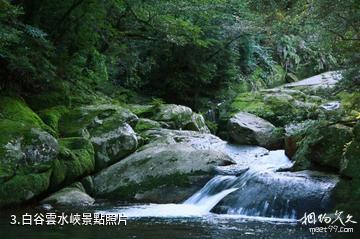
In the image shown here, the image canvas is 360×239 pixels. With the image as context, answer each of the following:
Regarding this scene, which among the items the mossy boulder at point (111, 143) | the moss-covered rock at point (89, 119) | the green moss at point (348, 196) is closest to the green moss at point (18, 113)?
the moss-covered rock at point (89, 119)

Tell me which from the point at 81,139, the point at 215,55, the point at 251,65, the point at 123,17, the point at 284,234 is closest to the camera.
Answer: the point at 284,234

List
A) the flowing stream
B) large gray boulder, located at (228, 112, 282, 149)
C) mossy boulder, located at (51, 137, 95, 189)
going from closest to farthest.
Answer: the flowing stream → mossy boulder, located at (51, 137, 95, 189) → large gray boulder, located at (228, 112, 282, 149)

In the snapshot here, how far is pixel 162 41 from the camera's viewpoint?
17.5 metres

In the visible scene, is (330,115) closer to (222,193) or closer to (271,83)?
Result: (222,193)

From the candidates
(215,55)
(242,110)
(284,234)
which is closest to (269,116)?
(242,110)

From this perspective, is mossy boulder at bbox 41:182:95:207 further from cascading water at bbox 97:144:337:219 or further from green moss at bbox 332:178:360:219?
green moss at bbox 332:178:360:219

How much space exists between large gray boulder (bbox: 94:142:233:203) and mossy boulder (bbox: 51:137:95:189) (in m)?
0.41

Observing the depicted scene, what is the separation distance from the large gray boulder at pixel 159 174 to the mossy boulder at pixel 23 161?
1446mm

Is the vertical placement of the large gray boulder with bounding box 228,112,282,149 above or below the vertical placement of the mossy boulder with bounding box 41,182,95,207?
above

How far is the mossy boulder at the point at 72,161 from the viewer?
944 cm

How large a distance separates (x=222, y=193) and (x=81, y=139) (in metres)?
3.38

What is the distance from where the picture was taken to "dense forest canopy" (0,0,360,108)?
29.1 feet

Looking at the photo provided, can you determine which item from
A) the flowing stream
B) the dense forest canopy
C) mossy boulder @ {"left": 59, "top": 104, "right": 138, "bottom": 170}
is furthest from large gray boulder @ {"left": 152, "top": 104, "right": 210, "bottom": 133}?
the flowing stream

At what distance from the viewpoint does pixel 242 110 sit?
1719cm
